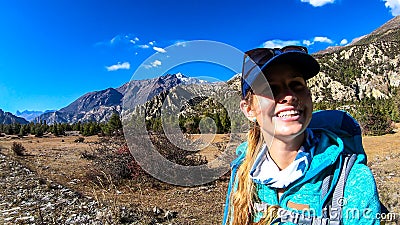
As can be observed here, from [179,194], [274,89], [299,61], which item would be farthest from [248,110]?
[179,194]

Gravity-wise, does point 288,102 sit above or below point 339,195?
above

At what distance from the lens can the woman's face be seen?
1279 mm

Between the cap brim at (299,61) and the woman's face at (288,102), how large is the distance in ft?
0.08

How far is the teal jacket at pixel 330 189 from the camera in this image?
1.01 meters

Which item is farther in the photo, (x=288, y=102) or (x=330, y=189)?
(x=288, y=102)

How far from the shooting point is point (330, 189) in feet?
3.61

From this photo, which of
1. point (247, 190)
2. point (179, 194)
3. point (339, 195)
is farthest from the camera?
point (179, 194)

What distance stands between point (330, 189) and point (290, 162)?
11.1 inches

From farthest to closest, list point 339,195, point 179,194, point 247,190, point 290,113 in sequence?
point 179,194, point 247,190, point 290,113, point 339,195

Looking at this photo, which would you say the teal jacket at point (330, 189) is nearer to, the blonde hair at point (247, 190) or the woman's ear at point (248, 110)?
the blonde hair at point (247, 190)

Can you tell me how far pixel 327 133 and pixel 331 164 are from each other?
0.20m

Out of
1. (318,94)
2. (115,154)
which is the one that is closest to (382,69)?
(318,94)

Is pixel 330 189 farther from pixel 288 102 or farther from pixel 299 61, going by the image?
pixel 299 61

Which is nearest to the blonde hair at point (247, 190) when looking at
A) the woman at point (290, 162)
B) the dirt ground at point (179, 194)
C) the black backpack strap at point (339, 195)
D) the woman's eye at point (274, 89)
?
the woman at point (290, 162)
